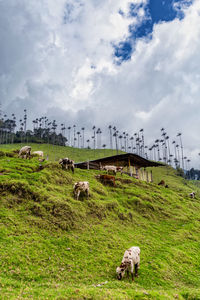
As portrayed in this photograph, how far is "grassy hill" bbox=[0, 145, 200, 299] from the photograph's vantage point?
973 cm

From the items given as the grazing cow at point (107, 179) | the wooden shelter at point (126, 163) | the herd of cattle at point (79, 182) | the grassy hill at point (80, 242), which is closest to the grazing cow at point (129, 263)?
the grassy hill at point (80, 242)

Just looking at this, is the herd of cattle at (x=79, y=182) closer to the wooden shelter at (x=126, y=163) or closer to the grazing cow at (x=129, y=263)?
the wooden shelter at (x=126, y=163)

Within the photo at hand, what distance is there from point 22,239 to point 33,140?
129554 millimetres

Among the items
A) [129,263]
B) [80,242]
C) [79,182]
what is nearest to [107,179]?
[79,182]

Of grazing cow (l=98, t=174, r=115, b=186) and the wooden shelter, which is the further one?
the wooden shelter

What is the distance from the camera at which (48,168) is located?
23359 mm

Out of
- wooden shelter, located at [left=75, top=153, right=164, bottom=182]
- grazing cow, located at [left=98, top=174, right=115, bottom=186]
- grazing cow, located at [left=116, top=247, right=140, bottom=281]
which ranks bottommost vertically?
grazing cow, located at [left=116, top=247, right=140, bottom=281]

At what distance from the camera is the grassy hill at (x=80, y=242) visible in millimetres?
9727

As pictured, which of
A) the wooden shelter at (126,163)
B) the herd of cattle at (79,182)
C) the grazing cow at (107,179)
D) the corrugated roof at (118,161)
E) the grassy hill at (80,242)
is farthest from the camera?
the wooden shelter at (126,163)

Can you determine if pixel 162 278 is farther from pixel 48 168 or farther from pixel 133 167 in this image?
pixel 133 167

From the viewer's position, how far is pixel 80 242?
14.0 metres

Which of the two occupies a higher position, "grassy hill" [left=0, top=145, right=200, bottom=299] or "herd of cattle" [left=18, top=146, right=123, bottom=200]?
"herd of cattle" [left=18, top=146, right=123, bottom=200]

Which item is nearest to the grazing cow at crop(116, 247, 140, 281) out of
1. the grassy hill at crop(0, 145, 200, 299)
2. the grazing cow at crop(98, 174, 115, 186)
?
the grassy hill at crop(0, 145, 200, 299)

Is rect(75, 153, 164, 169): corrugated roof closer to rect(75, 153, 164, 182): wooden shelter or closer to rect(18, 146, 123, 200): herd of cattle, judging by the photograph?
rect(75, 153, 164, 182): wooden shelter
